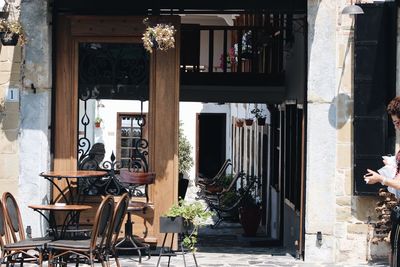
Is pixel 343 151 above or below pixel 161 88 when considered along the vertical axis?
below

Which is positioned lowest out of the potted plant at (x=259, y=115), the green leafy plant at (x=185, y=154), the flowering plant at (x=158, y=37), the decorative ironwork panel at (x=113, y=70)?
the green leafy plant at (x=185, y=154)

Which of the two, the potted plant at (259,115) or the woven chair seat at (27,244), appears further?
the potted plant at (259,115)

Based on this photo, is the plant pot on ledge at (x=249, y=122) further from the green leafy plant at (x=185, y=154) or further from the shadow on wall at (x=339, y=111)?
the shadow on wall at (x=339, y=111)

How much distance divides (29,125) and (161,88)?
1.59 meters

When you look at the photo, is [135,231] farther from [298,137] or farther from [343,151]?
[298,137]

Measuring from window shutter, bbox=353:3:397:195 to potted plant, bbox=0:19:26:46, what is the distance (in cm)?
374

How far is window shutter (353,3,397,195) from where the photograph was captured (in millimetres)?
9750

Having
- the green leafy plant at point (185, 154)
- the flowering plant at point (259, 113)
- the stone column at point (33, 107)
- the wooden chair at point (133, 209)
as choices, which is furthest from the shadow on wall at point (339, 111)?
the green leafy plant at point (185, 154)

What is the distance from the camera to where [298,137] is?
1304 cm

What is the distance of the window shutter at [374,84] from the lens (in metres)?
9.75

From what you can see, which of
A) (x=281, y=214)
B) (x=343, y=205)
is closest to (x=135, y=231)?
(x=343, y=205)

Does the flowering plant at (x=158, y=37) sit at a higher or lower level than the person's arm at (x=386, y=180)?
higher

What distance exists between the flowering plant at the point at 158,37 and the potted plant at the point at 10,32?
1.40 m

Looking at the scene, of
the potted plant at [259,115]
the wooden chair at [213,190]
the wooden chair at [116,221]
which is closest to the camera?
the wooden chair at [116,221]
